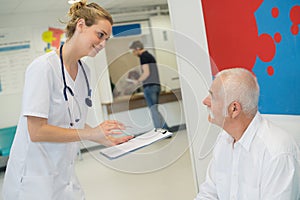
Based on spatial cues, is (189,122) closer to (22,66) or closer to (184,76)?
(184,76)

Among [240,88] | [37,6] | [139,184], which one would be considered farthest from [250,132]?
[37,6]

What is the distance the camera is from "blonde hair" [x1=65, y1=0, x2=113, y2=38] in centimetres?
132

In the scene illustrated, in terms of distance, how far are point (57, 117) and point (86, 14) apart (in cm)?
41

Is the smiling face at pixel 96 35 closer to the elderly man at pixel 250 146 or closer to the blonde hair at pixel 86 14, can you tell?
the blonde hair at pixel 86 14

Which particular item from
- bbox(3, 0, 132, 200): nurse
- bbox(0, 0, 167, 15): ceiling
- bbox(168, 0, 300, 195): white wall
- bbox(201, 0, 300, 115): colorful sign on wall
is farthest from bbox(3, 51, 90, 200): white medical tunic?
bbox(0, 0, 167, 15): ceiling

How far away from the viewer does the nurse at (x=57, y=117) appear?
1321 mm

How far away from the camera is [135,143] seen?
3.99 ft

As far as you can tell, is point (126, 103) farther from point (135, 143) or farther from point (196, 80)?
point (196, 80)

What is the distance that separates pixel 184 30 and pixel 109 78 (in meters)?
0.97

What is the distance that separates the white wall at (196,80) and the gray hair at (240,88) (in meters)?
0.24

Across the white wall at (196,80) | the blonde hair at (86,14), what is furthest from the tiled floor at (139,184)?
the blonde hair at (86,14)

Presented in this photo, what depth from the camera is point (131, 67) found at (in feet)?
4.03

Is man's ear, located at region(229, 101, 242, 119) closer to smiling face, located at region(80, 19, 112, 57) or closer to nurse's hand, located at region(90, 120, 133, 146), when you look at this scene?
nurse's hand, located at region(90, 120, 133, 146)

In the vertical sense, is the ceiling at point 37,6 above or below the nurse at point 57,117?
above
